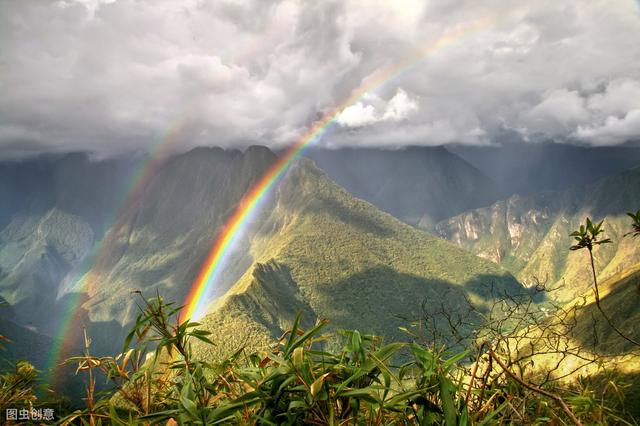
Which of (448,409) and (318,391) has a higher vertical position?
(318,391)

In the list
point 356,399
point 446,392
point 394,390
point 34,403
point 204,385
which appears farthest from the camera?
point 34,403

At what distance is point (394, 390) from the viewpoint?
7.86ft

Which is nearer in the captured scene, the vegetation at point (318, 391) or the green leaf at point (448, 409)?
→ the green leaf at point (448, 409)

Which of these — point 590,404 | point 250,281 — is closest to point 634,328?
point 590,404

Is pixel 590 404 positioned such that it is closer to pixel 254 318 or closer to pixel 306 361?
pixel 306 361

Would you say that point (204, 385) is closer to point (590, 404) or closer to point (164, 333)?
point (164, 333)

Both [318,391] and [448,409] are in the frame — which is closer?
[448,409]

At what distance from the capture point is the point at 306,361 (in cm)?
223

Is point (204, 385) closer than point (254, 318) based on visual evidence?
Yes

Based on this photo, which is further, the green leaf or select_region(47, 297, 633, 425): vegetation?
select_region(47, 297, 633, 425): vegetation

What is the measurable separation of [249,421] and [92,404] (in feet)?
4.08

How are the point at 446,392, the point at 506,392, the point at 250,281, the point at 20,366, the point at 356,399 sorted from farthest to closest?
the point at 250,281 → the point at 20,366 → the point at 506,392 → the point at 356,399 → the point at 446,392

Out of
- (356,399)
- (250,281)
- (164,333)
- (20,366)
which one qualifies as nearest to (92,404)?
(164,333)

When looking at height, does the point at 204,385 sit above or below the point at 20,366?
above
